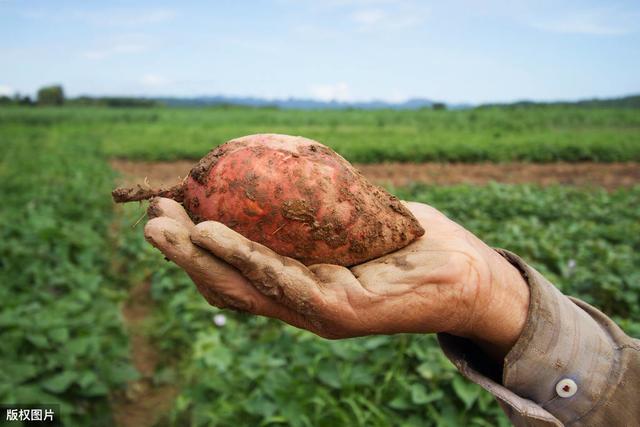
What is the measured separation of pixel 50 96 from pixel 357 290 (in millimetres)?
76638

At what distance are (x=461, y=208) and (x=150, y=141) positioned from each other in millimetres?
13118

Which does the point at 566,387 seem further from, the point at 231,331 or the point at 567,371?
the point at 231,331

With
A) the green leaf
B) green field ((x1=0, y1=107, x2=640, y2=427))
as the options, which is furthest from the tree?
the green leaf

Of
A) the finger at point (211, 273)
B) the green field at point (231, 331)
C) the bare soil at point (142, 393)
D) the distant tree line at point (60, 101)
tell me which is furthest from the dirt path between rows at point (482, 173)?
the distant tree line at point (60, 101)

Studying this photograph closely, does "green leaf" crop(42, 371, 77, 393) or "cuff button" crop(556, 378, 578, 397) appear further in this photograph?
"green leaf" crop(42, 371, 77, 393)

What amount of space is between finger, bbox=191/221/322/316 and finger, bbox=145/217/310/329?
1.0 inches

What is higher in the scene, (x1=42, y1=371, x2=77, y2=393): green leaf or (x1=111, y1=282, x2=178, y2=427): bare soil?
(x1=42, y1=371, x2=77, y2=393): green leaf

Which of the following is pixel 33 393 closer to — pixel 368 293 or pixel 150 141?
pixel 368 293

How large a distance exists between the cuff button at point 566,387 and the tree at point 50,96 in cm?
7672

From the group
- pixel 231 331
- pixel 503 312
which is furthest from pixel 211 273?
pixel 231 331

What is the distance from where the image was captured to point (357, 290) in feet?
4.52

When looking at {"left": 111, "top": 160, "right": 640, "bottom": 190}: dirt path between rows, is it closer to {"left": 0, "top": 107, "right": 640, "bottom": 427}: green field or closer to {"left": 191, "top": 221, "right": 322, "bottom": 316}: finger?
{"left": 0, "top": 107, "right": 640, "bottom": 427}: green field

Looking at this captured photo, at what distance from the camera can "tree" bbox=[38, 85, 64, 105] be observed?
67.3m

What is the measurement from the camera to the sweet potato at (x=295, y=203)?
5.18ft
